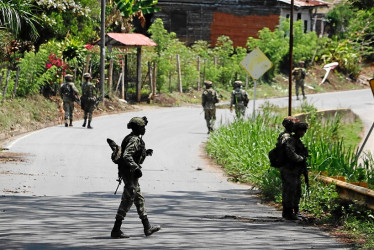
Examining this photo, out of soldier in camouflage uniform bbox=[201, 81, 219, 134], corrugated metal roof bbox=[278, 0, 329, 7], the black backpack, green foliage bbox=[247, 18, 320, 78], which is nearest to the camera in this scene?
the black backpack

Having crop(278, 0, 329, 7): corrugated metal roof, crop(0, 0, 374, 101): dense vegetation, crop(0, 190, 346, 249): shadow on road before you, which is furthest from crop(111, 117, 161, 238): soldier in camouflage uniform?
crop(278, 0, 329, 7): corrugated metal roof

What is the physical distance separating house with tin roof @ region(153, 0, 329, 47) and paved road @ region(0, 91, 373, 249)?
3114 centimetres

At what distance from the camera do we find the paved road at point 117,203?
38.3 ft

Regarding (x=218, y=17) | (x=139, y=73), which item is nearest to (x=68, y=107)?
(x=139, y=73)

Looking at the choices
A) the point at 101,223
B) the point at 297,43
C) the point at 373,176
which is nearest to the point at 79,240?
the point at 101,223

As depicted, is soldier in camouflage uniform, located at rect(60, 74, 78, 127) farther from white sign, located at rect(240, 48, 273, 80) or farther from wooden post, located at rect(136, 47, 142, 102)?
wooden post, located at rect(136, 47, 142, 102)

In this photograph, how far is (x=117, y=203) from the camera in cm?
1592

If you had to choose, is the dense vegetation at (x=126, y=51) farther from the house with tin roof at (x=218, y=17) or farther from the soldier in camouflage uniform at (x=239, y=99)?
the soldier in camouflage uniform at (x=239, y=99)

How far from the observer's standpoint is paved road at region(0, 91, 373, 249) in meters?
11.7

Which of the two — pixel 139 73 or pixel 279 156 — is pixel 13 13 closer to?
pixel 279 156

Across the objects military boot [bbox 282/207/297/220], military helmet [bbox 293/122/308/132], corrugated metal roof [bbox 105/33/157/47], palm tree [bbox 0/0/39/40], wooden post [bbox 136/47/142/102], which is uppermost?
palm tree [bbox 0/0/39/40]

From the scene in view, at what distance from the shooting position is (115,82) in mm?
42344

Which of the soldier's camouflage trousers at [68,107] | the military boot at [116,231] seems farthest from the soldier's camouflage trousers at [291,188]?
the soldier's camouflage trousers at [68,107]

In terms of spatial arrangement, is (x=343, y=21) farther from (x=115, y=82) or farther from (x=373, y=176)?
(x=373, y=176)
